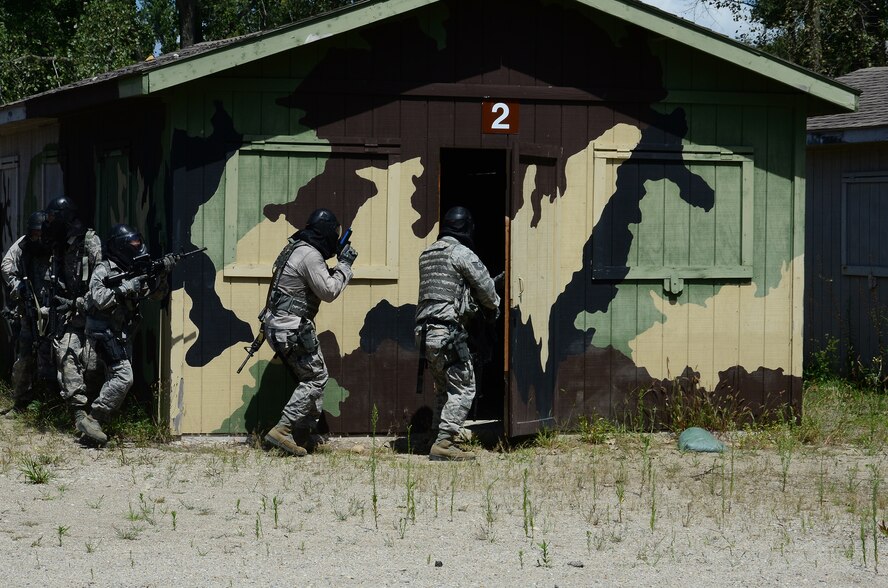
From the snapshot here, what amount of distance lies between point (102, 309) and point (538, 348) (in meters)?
3.31

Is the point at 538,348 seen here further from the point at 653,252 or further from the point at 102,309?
the point at 102,309

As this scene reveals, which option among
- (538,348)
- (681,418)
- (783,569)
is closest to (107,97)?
(538,348)

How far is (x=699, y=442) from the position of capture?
10.3m

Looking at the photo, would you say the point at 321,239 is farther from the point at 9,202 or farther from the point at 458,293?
the point at 9,202

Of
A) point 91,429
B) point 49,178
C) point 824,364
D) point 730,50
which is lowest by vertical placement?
point 91,429

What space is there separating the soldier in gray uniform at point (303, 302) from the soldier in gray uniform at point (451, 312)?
60 cm

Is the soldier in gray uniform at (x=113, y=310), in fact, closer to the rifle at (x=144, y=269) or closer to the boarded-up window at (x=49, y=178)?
the rifle at (x=144, y=269)

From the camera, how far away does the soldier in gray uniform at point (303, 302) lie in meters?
9.60

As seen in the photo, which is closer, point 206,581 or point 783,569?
point 206,581

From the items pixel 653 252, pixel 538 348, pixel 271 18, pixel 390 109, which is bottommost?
pixel 538 348

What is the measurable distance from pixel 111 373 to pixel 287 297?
1.55 metres

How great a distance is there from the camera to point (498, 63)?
34.6ft

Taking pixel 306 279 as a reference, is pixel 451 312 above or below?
below

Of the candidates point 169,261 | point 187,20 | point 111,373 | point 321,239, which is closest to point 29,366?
point 111,373
